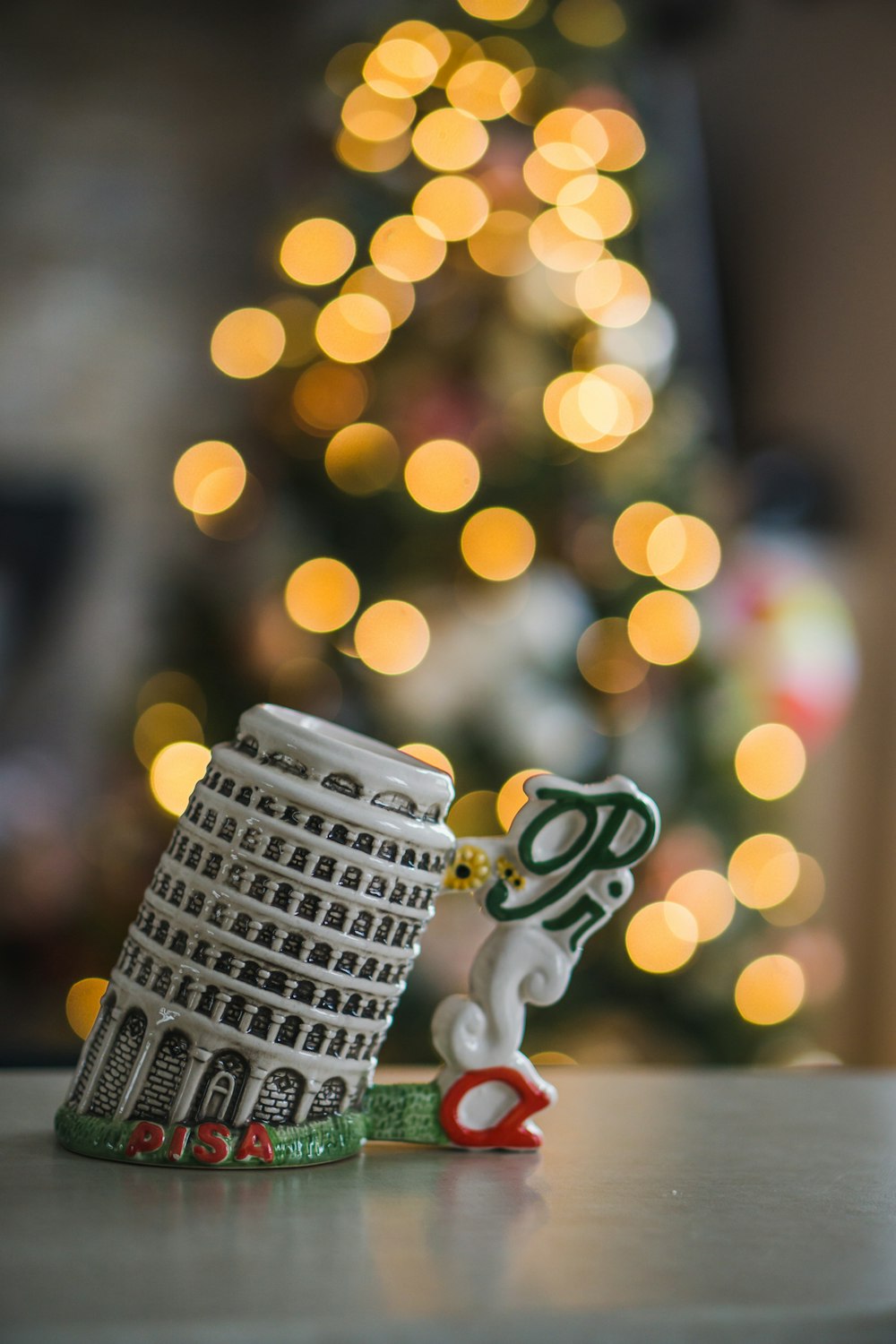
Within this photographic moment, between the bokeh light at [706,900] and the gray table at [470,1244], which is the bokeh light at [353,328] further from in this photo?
the gray table at [470,1244]

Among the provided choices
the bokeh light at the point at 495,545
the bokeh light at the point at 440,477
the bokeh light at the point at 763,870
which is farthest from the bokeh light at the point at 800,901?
the bokeh light at the point at 440,477

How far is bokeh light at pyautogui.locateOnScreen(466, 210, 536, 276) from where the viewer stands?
1.88 m

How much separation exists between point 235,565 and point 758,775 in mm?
918

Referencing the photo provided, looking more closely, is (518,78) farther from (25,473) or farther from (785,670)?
(25,473)

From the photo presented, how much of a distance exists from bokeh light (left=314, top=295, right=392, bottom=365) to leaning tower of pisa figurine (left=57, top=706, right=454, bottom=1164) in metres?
1.34

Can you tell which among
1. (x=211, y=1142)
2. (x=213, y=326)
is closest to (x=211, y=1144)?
(x=211, y=1142)

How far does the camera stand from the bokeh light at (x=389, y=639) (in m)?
1.80

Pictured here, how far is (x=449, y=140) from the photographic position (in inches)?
74.7

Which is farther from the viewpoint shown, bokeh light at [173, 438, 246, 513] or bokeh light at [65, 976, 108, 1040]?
bokeh light at [65, 976, 108, 1040]

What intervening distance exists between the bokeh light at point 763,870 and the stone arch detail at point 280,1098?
4.70 feet

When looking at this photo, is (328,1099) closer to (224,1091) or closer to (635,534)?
(224,1091)

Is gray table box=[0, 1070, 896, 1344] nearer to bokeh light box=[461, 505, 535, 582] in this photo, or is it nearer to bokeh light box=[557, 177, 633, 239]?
bokeh light box=[461, 505, 535, 582]

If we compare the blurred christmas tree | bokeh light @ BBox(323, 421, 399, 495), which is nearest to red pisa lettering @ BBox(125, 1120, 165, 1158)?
the blurred christmas tree

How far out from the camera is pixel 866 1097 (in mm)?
803
